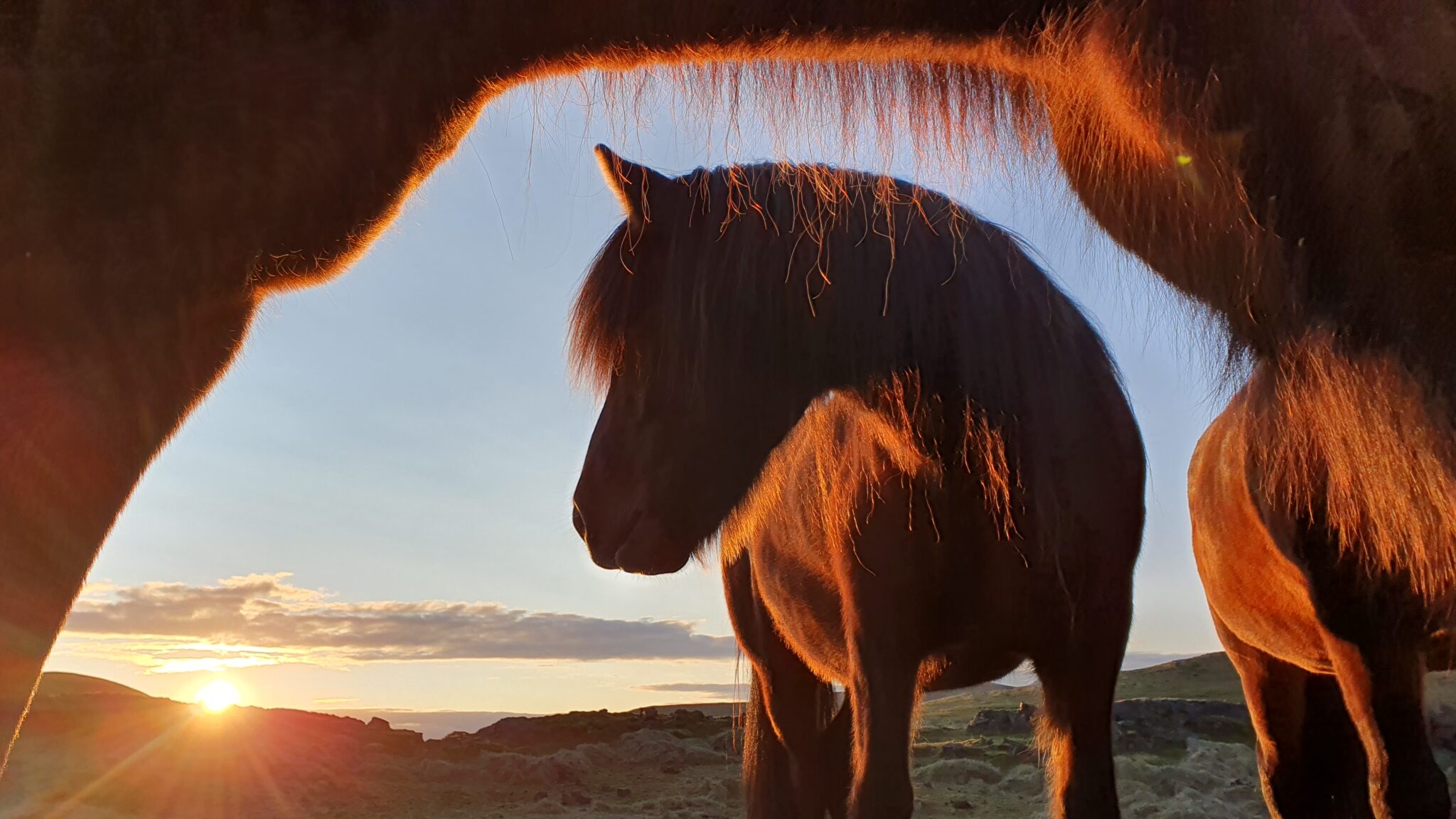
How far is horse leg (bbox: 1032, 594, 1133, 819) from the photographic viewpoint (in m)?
1.84

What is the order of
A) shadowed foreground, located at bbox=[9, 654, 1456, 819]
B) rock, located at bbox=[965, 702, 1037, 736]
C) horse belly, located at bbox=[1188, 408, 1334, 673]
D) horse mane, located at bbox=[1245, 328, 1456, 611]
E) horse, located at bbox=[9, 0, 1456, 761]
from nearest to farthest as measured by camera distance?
1. horse, located at bbox=[9, 0, 1456, 761]
2. horse mane, located at bbox=[1245, 328, 1456, 611]
3. horse belly, located at bbox=[1188, 408, 1334, 673]
4. shadowed foreground, located at bbox=[9, 654, 1456, 819]
5. rock, located at bbox=[965, 702, 1037, 736]

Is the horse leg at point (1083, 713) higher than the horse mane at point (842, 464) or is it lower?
lower

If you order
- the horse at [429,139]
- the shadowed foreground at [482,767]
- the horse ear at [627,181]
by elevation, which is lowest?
the shadowed foreground at [482,767]

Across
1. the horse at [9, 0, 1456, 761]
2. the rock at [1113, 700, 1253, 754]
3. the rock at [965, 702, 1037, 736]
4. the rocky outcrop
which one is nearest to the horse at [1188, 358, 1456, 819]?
the horse at [9, 0, 1456, 761]

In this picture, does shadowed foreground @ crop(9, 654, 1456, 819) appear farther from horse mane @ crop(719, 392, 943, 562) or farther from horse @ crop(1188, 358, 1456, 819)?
horse mane @ crop(719, 392, 943, 562)

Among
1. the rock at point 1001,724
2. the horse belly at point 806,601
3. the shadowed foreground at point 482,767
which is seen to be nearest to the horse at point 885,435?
the horse belly at point 806,601

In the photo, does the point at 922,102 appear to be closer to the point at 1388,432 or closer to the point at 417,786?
the point at 1388,432

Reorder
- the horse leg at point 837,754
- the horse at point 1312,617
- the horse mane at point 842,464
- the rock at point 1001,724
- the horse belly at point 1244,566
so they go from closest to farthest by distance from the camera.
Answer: the horse at point 1312,617
the horse mane at point 842,464
the horse belly at point 1244,566
the horse leg at point 837,754
the rock at point 1001,724

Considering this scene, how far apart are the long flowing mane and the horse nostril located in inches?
11.6

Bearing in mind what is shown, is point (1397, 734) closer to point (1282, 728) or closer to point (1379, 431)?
point (1282, 728)

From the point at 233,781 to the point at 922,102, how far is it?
19.3ft

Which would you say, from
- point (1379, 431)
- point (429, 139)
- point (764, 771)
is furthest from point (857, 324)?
point (764, 771)

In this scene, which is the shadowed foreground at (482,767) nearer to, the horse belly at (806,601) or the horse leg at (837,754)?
the horse leg at (837,754)

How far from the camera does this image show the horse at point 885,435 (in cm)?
187
